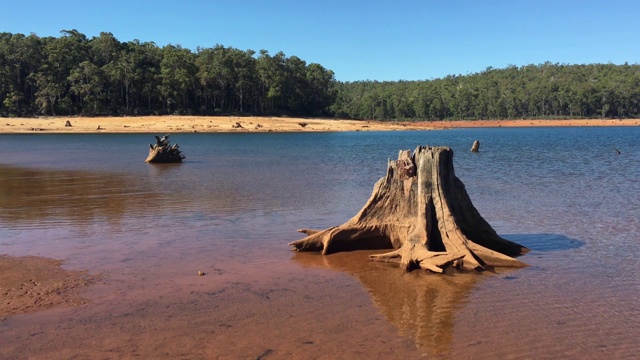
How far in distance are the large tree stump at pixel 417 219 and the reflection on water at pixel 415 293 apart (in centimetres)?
34

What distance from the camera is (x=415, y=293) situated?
6805mm

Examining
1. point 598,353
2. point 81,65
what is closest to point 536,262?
point 598,353

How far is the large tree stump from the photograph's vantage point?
855cm

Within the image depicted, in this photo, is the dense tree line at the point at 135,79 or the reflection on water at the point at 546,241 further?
the dense tree line at the point at 135,79

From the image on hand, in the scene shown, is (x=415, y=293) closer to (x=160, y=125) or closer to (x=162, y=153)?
(x=162, y=153)

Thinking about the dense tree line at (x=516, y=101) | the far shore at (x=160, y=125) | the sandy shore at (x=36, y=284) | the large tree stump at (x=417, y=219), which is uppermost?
the dense tree line at (x=516, y=101)

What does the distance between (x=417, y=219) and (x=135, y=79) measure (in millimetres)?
85863

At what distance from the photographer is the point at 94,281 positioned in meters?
7.22

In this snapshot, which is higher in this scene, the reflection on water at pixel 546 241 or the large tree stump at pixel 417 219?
the large tree stump at pixel 417 219

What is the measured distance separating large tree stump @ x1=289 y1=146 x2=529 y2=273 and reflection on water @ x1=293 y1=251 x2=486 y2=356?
342 millimetres

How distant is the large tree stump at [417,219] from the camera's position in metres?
8.55

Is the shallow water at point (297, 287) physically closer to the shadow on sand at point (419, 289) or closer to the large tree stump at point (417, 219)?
the shadow on sand at point (419, 289)

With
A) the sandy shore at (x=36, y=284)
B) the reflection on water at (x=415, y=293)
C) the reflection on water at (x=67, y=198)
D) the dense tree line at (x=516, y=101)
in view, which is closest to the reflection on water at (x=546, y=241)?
the reflection on water at (x=415, y=293)

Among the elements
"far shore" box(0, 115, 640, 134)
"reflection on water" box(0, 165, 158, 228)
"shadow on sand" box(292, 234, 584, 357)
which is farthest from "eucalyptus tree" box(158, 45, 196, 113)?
"shadow on sand" box(292, 234, 584, 357)
